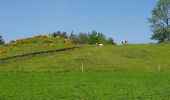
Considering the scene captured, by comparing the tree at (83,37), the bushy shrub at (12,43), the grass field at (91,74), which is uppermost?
the tree at (83,37)

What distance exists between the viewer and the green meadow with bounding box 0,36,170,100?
1300 inches

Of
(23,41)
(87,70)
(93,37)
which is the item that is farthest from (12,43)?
(93,37)

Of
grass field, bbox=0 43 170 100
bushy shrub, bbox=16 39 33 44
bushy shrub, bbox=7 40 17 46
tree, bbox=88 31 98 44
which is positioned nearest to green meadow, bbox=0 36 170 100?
grass field, bbox=0 43 170 100

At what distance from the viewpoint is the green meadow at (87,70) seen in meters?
33.0

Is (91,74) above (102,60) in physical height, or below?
below

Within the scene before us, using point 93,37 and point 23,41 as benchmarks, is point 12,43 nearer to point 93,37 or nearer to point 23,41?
point 23,41

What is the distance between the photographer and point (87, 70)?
198 ft

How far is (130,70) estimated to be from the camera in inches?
2372

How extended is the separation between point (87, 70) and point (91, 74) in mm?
7884

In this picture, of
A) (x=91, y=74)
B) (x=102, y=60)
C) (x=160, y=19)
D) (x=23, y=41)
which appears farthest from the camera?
(x=160, y=19)

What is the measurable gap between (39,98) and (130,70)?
108 ft

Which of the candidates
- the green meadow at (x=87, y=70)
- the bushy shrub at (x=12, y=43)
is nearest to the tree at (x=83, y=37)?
the bushy shrub at (x=12, y=43)

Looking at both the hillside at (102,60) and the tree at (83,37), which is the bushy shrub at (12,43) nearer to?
the hillside at (102,60)

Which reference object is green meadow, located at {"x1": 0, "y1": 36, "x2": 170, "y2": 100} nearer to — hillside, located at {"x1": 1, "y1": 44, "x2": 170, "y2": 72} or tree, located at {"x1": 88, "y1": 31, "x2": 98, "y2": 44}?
hillside, located at {"x1": 1, "y1": 44, "x2": 170, "y2": 72}
